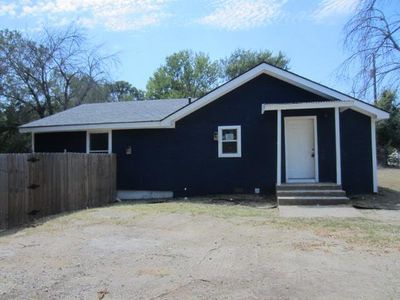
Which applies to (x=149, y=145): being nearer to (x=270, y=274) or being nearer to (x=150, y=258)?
(x=150, y=258)

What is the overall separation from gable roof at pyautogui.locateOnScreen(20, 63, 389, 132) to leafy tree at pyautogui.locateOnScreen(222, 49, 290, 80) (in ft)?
106

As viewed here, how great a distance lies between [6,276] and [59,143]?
11402 millimetres

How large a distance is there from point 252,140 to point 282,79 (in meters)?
2.33

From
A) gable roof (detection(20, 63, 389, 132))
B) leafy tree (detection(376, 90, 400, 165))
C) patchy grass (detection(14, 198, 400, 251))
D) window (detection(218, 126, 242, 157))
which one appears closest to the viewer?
patchy grass (detection(14, 198, 400, 251))

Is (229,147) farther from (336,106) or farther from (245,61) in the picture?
(245,61)

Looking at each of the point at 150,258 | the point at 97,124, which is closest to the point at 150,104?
the point at 97,124

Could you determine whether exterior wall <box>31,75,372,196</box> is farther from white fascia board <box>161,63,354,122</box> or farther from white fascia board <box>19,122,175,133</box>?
white fascia board <box>19,122,175,133</box>

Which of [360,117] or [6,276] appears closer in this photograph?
[6,276]

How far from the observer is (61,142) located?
16172mm

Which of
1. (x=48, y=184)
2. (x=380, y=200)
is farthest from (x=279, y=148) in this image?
(x=48, y=184)

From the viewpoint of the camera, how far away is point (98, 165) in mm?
13422

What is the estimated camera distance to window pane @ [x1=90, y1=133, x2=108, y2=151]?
1553cm

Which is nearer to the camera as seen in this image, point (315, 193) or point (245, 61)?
point (315, 193)

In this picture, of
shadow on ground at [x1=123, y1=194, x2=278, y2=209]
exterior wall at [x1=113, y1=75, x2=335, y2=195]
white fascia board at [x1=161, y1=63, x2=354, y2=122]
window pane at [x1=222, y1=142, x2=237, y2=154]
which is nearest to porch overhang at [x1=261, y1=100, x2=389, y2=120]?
white fascia board at [x1=161, y1=63, x2=354, y2=122]
